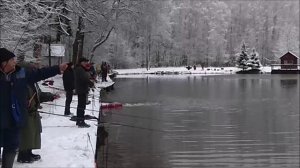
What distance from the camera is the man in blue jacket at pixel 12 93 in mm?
5809

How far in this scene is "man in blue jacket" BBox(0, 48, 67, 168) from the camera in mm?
5809

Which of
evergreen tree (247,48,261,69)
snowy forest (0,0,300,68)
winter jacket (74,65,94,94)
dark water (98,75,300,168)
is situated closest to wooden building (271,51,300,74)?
evergreen tree (247,48,261,69)

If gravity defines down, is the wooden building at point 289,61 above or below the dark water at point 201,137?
above

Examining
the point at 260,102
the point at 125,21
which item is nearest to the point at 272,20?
the point at 125,21

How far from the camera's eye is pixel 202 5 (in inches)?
4053

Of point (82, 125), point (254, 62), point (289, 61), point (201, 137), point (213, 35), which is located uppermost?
point (213, 35)

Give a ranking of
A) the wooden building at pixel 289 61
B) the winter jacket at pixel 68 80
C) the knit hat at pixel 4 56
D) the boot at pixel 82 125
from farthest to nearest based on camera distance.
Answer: the wooden building at pixel 289 61 → the winter jacket at pixel 68 80 → the boot at pixel 82 125 → the knit hat at pixel 4 56

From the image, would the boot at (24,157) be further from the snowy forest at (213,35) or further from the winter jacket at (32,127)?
the snowy forest at (213,35)

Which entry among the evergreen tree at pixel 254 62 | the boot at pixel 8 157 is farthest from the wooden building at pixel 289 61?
the boot at pixel 8 157

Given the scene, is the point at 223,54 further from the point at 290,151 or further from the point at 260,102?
the point at 290,151

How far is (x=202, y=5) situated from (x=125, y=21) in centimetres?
6716

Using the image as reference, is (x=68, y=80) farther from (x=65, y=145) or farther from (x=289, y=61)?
(x=289, y=61)

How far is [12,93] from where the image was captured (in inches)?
231

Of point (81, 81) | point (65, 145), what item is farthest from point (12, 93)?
point (81, 81)
